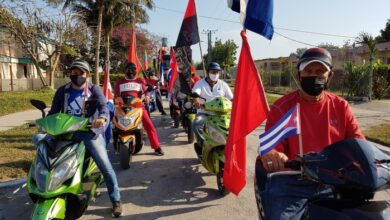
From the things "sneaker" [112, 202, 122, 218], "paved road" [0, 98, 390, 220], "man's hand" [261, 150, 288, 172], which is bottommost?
"paved road" [0, 98, 390, 220]

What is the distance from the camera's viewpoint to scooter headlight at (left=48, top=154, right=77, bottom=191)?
12.3 ft

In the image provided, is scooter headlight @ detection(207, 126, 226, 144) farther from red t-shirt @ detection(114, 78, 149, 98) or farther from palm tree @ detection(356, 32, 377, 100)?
palm tree @ detection(356, 32, 377, 100)

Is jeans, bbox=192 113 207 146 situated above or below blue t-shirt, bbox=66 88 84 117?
below

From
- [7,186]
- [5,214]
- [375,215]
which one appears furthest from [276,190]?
[7,186]

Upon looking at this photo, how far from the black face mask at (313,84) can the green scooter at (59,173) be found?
2.39 m

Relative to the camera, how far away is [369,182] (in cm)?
208

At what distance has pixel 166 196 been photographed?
5523 millimetres

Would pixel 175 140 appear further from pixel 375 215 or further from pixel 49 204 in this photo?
pixel 375 215

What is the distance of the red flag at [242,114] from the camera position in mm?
4582

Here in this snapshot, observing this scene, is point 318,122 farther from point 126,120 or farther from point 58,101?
point 126,120

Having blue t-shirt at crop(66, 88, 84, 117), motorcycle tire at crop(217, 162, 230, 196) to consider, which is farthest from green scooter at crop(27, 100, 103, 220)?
motorcycle tire at crop(217, 162, 230, 196)

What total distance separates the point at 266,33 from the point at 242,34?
30cm

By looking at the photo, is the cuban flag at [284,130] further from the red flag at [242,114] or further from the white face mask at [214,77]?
the white face mask at [214,77]

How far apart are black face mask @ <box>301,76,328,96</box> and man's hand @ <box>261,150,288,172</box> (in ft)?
1.94
